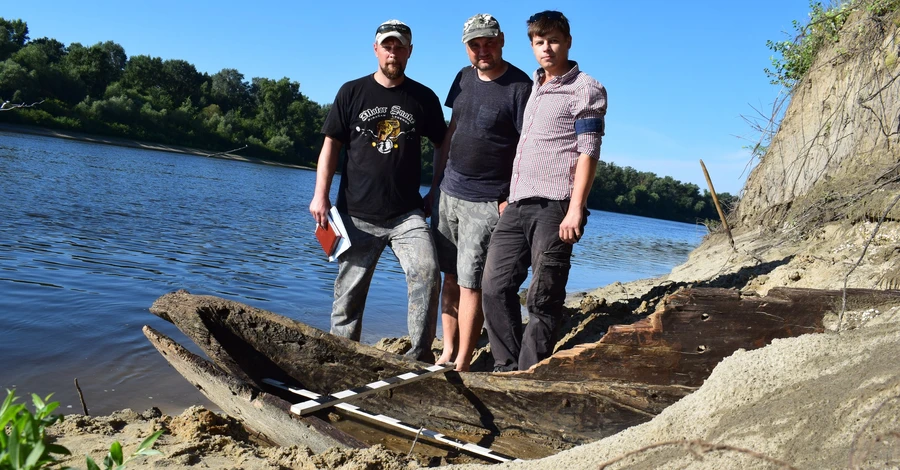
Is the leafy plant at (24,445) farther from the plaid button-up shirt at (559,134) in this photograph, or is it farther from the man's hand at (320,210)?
the man's hand at (320,210)

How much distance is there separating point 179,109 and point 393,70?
5794 centimetres

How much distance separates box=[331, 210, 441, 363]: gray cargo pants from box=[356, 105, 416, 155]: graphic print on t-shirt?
1.69ft

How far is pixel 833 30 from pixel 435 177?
617 cm

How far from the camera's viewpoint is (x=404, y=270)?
4539mm

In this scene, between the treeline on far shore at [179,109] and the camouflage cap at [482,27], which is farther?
the treeline on far shore at [179,109]

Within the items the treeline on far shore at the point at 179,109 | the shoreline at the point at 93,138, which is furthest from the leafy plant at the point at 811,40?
the shoreline at the point at 93,138

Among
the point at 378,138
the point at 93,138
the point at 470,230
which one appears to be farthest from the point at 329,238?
the point at 93,138

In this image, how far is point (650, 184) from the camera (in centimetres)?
7400

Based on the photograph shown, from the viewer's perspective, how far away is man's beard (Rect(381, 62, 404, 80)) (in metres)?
4.43

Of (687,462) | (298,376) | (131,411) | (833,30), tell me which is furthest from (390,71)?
(833,30)

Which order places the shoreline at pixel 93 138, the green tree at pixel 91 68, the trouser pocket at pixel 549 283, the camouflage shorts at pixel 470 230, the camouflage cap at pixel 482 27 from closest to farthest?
the trouser pocket at pixel 549 283 → the camouflage cap at pixel 482 27 → the camouflage shorts at pixel 470 230 → the shoreline at pixel 93 138 → the green tree at pixel 91 68

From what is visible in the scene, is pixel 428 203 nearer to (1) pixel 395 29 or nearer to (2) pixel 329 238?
(2) pixel 329 238

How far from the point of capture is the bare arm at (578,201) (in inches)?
143

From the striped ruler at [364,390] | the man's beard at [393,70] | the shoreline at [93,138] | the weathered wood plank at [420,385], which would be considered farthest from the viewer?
the shoreline at [93,138]
